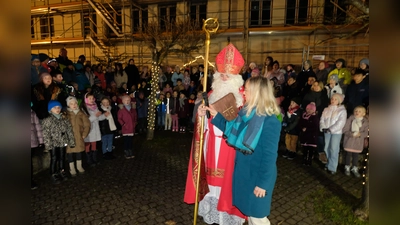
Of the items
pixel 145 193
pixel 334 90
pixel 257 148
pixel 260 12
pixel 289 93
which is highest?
pixel 260 12

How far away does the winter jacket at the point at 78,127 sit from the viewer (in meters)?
5.92

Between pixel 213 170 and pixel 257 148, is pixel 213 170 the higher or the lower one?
the lower one

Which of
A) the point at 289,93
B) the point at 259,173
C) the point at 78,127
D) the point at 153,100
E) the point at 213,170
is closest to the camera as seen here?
the point at 259,173

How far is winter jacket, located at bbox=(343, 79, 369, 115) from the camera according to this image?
7.13 metres

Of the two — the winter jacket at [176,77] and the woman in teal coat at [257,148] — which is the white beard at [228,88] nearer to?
the woman in teal coat at [257,148]

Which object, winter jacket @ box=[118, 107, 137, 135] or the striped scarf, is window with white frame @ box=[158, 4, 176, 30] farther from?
the striped scarf

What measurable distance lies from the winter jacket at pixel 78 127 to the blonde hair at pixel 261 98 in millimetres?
4373

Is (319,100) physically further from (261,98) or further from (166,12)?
(166,12)

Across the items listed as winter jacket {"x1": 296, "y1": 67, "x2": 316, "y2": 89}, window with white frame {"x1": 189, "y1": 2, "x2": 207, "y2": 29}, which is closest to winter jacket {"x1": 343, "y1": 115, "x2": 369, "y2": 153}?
winter jacket {"x1": 296, "y1": 67, "x2": 316, "y2": 89}

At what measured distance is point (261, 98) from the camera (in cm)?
286

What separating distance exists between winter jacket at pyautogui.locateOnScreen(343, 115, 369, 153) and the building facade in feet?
27.7

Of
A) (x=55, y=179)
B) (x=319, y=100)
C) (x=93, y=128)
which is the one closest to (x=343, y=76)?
(x=319, y=100)

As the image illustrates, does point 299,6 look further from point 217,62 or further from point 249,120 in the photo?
point 249,120

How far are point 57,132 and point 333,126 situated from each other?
590cm
